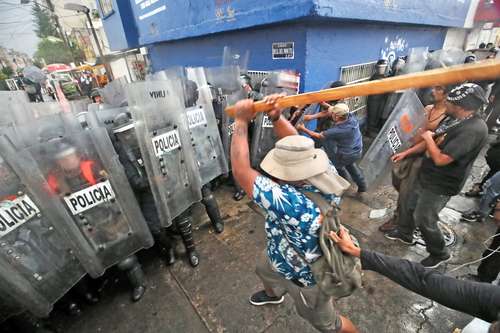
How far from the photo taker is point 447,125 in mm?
2234

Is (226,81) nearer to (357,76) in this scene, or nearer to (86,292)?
(86,292)

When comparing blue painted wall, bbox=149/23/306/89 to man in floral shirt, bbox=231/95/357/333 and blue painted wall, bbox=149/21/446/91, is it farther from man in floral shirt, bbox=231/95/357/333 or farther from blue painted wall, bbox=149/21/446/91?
man in floral shirt, bbox=231/95/357/333

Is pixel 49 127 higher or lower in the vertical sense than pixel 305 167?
higher

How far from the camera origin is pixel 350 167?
388 cm

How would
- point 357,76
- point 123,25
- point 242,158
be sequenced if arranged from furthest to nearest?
point 123,25
point 357,76
point 242,158

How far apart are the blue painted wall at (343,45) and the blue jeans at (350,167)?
171 cm

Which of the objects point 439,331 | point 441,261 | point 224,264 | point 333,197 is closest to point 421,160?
point 441,261

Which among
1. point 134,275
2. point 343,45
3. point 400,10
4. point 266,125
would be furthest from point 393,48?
point 134,275

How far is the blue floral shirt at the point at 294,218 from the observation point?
4.29 ft

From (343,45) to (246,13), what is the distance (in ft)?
7.04

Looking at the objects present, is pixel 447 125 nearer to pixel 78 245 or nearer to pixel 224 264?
pixel 224 264

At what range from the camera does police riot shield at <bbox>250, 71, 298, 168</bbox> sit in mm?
3842

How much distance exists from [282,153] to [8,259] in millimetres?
2044

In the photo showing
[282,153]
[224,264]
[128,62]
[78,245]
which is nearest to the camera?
[282,153]
